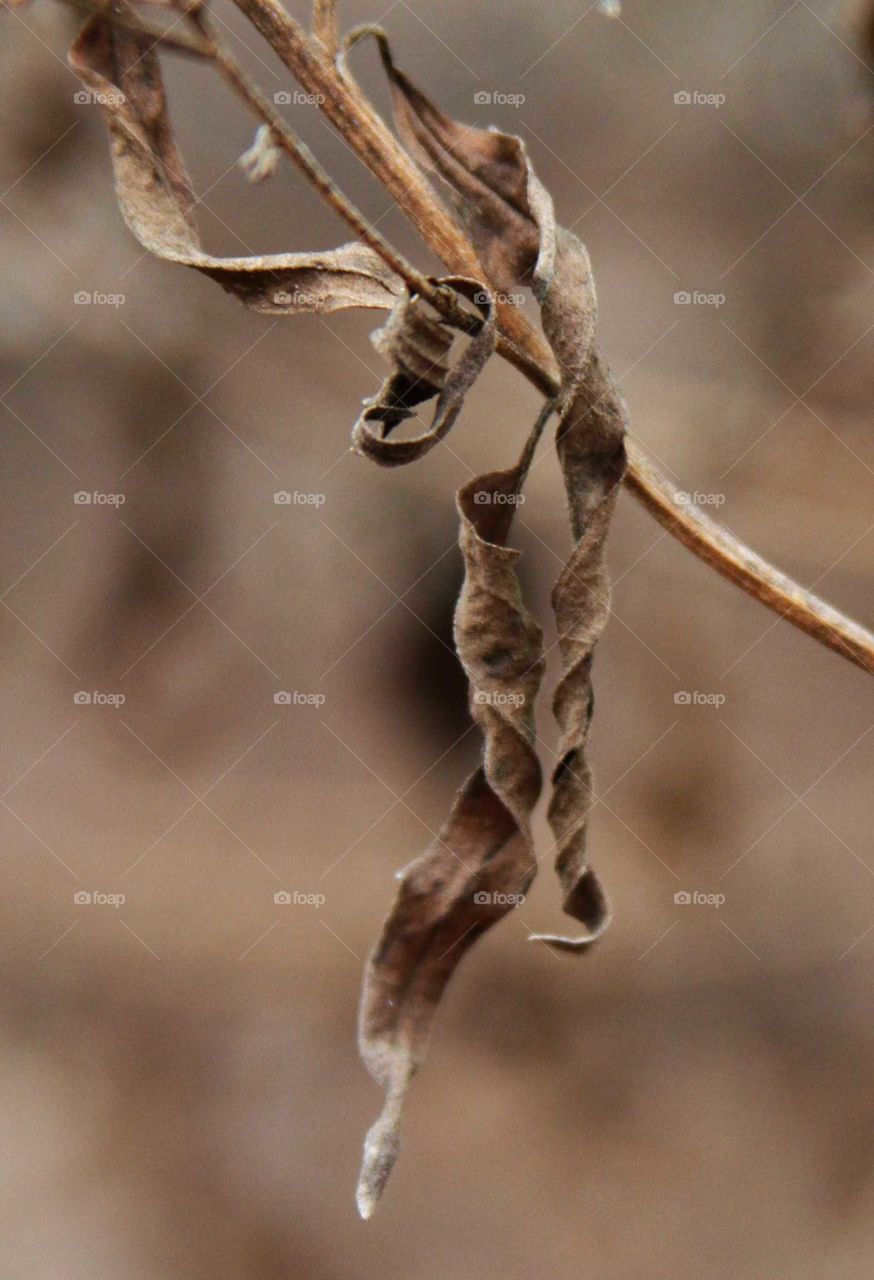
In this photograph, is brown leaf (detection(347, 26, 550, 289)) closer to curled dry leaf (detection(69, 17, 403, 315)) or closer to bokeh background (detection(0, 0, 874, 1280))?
curled dry leaf (detection(69, 17, 403, 315))

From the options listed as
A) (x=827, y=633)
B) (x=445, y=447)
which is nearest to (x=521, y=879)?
(x=827, y=633)

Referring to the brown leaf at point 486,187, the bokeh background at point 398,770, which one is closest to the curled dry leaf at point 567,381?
the brown leaf at point 486,187

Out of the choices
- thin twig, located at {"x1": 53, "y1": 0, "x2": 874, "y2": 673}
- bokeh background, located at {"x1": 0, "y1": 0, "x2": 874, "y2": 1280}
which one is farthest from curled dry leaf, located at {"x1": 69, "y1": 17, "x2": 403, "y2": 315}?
bokeh background, located at {"x1": 0, "y1": 0, "x2": 874, "y2": 1280}

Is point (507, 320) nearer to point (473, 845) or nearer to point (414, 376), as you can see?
point (414, 376)

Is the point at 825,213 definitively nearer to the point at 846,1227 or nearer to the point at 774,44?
the point at 774,44

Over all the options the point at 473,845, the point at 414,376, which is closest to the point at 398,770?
the point at 473,845
